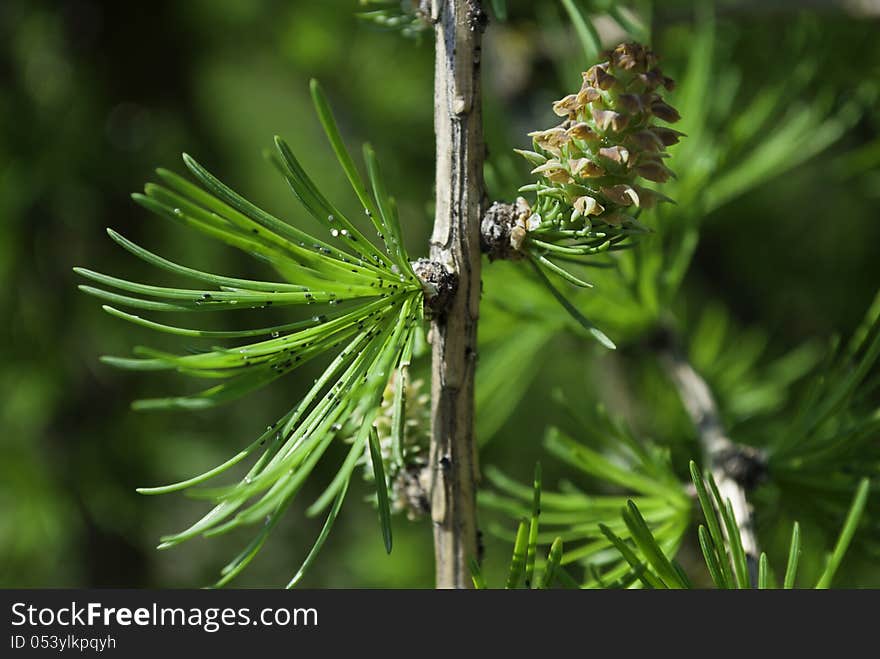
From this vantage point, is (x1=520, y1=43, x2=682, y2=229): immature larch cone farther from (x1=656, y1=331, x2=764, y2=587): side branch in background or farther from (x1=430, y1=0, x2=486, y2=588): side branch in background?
(x1=656, y1=331, x2=764, y2=587): side branch in background

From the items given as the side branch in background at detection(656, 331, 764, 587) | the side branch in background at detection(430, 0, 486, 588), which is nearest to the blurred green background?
the side branch in background at detection(656, 331, 764, 587)

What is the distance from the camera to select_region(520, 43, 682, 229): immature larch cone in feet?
1.23

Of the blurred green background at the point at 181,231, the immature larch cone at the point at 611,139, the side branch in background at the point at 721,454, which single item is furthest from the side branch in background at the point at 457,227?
the blurred green background at the point at 181,231

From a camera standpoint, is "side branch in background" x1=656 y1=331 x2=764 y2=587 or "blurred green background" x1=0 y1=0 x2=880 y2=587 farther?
"blurred green background" x1=0 y1=0 x2=880 y2=587

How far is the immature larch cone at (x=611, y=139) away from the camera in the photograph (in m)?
0.37

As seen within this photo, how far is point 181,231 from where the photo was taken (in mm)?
1128

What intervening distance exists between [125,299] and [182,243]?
832 mm

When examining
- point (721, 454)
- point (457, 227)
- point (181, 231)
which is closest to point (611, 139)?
point (457, 227)

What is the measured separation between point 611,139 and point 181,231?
0.86 m

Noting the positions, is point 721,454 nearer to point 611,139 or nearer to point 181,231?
point 611,139

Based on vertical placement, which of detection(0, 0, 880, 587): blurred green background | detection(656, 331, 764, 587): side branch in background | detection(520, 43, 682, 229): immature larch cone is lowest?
detection(656, 331, 764, 587): side branch in background

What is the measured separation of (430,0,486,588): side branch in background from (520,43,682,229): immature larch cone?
0.12ft

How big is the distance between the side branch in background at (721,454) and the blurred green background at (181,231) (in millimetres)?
214

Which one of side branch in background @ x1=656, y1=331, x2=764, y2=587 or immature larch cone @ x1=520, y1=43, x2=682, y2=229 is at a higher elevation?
immature larch cone @ x1=520, y1=43, x2=682, y2=229
